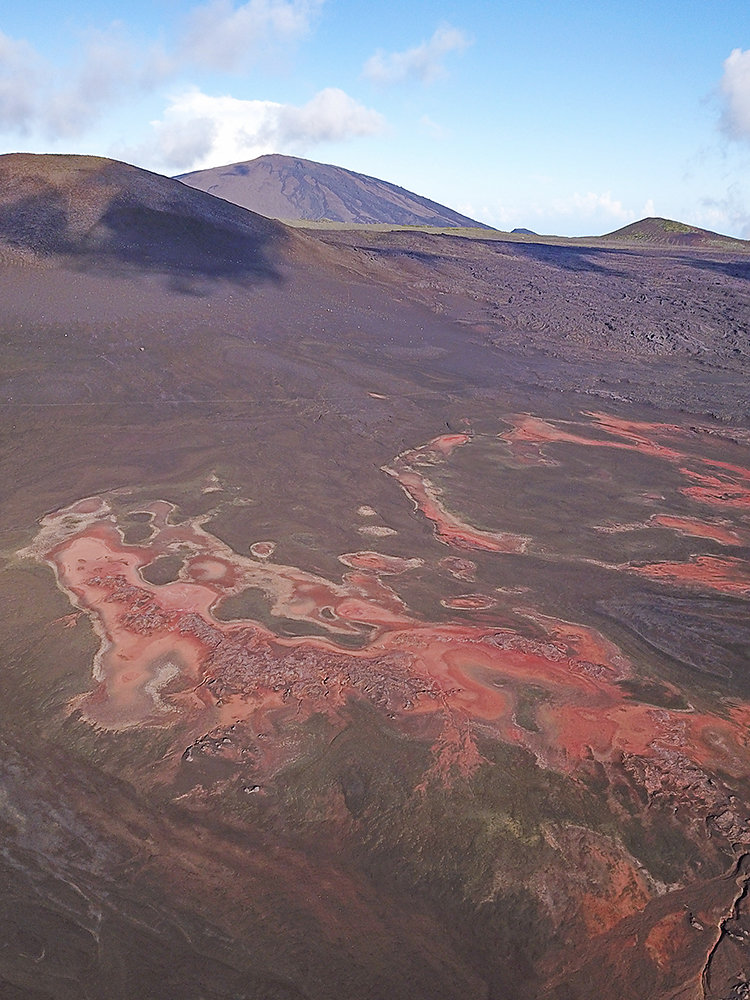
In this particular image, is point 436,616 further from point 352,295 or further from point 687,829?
point 352,295

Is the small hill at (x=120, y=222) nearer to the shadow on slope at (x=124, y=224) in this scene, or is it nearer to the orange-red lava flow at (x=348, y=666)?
the shadow on slope at (x=124, y=224)

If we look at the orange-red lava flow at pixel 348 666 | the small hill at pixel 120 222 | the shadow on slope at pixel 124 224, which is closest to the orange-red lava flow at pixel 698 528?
the orange-red lava flow at pixel 348 666

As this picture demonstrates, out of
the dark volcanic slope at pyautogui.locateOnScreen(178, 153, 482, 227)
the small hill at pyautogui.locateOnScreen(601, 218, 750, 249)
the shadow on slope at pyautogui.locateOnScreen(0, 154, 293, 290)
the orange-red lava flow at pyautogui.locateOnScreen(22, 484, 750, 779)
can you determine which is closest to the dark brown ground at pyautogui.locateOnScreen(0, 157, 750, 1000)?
the orange-red lava flow at pyautogui.locateOnScreen(22, 484, 750, 779)

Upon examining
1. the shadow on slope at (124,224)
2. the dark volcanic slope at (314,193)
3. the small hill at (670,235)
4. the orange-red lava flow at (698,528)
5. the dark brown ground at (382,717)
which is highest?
the dark volcanic slope at (314,193)

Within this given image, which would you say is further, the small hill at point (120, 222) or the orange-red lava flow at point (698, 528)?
the small hill at point (120, 222)

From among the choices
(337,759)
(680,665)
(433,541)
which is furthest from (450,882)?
(433,541)

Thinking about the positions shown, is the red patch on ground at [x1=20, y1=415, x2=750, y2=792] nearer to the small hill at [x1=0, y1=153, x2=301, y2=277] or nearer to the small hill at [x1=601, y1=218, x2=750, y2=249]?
the small hill at [x1=0, y1=153, x2=301, y2=277]

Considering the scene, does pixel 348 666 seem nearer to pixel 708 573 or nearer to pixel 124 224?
pixel 708 573
